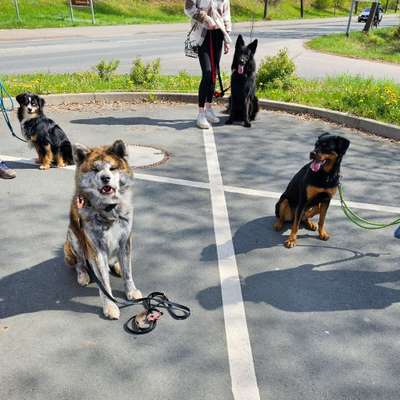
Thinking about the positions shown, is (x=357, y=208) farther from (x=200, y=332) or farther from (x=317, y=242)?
(x=200, y=332)

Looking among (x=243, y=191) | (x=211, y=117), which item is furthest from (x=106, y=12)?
(x=243, y=191)

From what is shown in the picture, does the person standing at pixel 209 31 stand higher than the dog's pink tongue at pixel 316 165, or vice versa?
the person standing at pixel 209 31

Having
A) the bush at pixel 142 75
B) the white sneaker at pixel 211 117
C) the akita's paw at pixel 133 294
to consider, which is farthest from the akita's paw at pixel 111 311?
the bush at pixel 142 75

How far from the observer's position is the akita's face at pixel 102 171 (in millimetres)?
3020

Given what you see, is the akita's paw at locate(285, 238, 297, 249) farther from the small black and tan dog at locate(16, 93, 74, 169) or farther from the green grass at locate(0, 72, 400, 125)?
the green grass at locate(0, 72, 400, 125)

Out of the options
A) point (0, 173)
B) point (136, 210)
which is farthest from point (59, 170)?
point (136, 210)

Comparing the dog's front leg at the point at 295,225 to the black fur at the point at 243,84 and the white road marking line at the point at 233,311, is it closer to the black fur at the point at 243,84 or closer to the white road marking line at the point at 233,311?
the white road marking line at the point at 233,311

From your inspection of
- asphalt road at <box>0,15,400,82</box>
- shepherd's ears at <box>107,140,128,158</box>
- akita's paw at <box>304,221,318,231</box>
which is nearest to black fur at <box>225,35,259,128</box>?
akita's paw at <box>304,221,318,231</box>

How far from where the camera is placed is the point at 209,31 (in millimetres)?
7559

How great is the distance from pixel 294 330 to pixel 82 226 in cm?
194

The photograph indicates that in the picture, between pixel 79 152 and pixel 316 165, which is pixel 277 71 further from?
pixel 79 152

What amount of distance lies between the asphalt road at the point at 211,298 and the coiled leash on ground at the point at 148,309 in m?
0.08

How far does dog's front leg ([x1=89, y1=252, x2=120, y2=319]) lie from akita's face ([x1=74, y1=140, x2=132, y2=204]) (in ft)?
1.71

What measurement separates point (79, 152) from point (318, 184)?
2367mm
